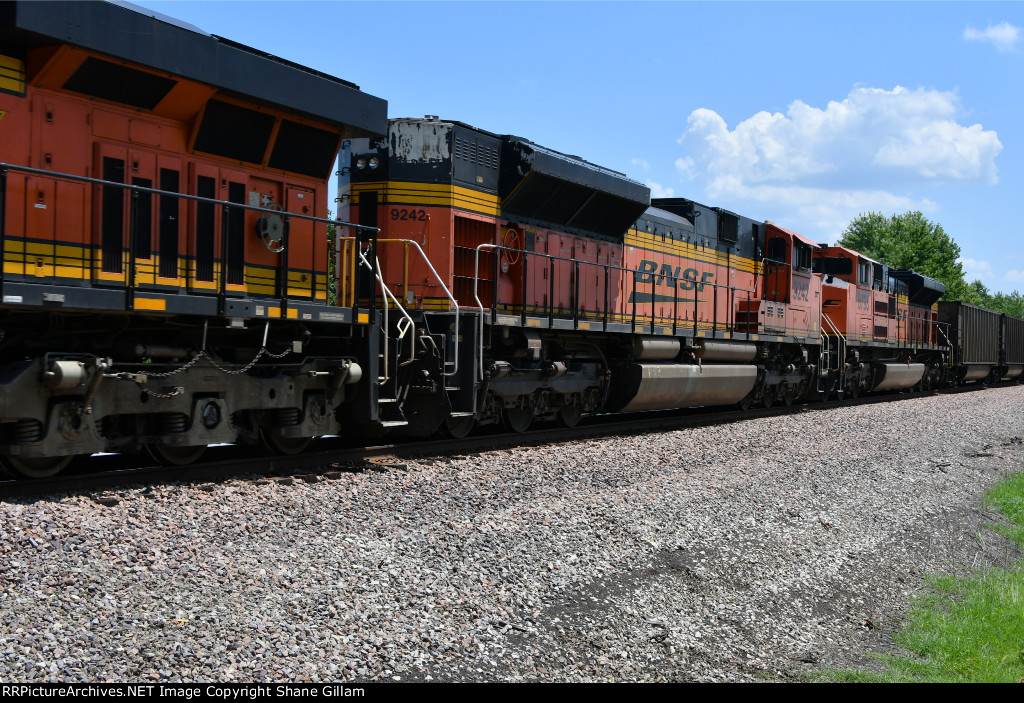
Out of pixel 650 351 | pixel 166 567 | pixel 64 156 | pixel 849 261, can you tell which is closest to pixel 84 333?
pixel 64 156

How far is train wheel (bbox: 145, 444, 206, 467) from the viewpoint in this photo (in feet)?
24.2

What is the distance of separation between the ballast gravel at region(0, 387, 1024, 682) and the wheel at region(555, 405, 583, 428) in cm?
329

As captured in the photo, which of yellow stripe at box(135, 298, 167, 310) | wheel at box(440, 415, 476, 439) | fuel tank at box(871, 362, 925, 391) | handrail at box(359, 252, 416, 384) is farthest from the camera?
fuel tank at box(871, 362, 925, 391)

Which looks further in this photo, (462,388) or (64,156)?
(462,388)

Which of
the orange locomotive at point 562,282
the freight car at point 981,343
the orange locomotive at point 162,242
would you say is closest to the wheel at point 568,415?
the orange locomotive at point 562,282

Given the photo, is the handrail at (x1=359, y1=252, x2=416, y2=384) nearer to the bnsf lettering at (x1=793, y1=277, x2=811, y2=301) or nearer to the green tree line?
the bnsf lettering at (x1=793, y1=277, x2=811, y2=301)

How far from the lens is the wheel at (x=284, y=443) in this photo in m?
8.33

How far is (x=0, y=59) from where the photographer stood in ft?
21.0

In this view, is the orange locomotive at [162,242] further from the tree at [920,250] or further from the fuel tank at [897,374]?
the tree at [920,250]

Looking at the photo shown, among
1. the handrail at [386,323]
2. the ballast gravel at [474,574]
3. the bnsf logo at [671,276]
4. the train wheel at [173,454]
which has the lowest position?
the ballast gravel at [474,574]

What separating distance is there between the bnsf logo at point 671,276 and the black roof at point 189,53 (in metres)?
6.21

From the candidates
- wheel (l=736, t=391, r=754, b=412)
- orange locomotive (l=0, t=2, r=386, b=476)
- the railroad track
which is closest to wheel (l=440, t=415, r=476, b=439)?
the railroad track
